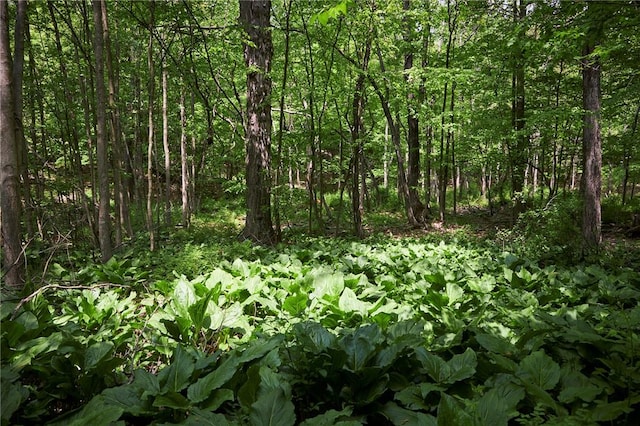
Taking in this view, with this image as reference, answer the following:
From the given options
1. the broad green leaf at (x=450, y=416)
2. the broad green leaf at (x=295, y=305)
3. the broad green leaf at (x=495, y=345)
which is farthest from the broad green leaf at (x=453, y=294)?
the broad green leaf at (x=450, y=416)

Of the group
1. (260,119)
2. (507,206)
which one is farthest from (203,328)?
(507,206)

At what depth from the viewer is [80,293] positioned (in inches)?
174

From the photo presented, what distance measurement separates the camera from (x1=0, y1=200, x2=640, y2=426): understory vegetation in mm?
1988

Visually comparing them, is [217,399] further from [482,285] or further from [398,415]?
[482,285]

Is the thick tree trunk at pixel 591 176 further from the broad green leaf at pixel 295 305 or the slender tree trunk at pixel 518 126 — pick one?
the broad green leaf at pixel 295 305

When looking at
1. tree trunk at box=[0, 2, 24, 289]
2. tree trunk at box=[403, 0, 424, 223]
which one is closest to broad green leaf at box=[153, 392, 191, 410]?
tree trunk at box=[0, 2, 24, 289]

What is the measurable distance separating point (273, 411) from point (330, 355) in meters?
0.66

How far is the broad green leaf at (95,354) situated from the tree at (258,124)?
575 cm

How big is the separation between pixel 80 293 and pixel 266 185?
14.8 feet

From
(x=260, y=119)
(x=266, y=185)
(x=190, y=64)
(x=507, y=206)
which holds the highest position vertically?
(x=190, y=64)

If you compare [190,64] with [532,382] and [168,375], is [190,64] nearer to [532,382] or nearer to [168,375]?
[168,375]

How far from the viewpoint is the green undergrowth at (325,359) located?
1971mm

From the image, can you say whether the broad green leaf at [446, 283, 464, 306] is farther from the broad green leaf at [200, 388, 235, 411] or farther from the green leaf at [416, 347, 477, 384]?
the broad green leaf at [200, 388, 235, 411]

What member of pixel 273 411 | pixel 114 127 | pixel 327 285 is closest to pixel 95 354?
pixel 273 411
